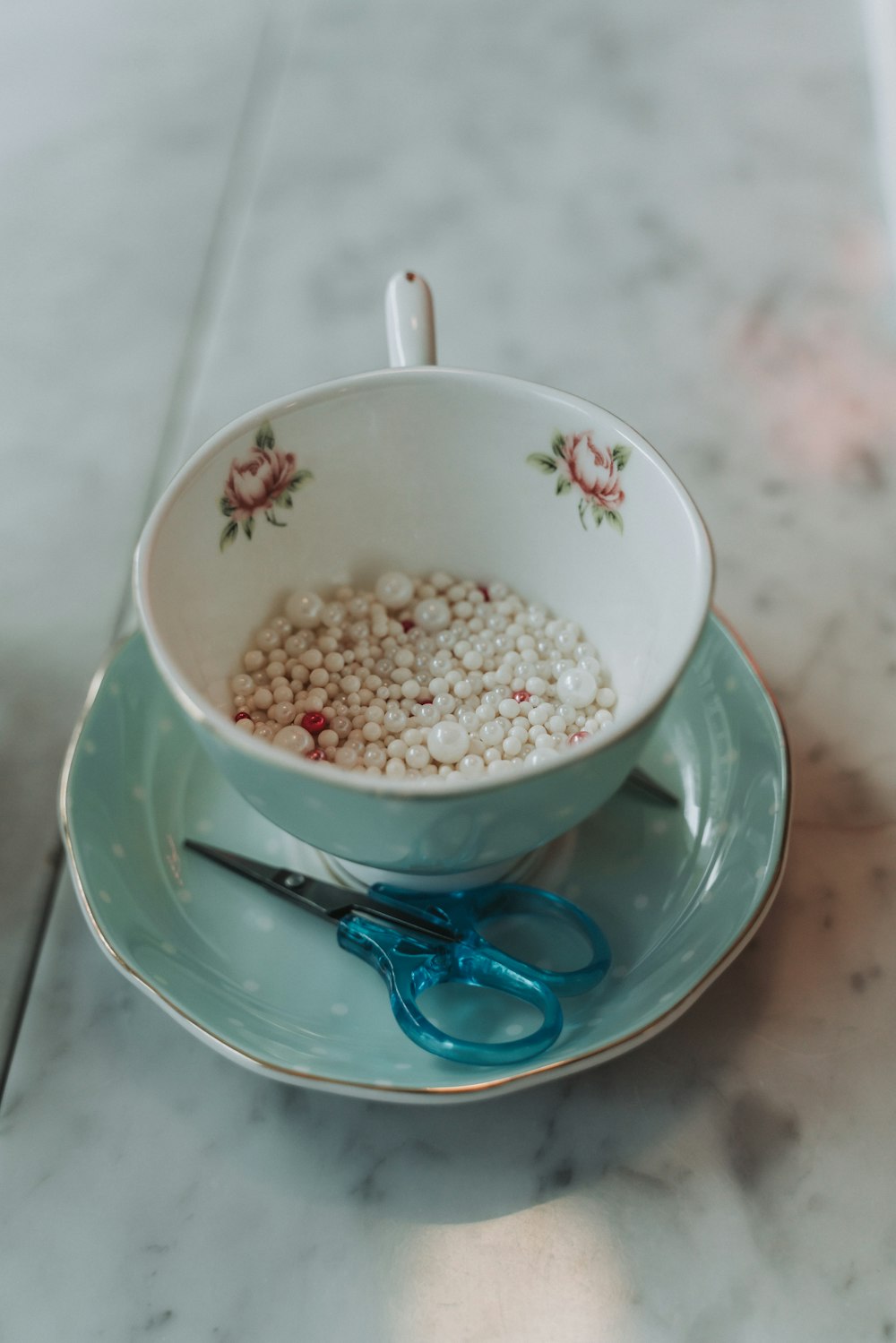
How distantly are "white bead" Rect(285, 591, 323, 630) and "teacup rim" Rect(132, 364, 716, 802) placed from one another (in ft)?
0.31

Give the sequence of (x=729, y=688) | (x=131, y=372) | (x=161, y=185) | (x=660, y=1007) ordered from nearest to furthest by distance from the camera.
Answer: (x=660, y=1007)
(x=729, y=688)
(x=131, y=372)
(x=161, y=185)

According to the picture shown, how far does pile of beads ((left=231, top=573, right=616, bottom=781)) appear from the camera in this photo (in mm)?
516

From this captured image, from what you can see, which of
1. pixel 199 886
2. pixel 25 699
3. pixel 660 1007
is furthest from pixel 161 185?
pixel 660 1007

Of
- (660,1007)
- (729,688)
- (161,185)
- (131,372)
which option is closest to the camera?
(660,1007)

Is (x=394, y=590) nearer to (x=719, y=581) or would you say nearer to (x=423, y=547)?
(x=423, y=547)

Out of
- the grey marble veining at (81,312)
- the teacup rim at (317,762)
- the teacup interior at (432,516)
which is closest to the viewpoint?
the teacup rim at (317,762)

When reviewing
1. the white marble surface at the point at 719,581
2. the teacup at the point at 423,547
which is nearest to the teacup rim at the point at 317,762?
the teacup at the point at 423,547

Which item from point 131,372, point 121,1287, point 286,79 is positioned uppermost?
point 286,79

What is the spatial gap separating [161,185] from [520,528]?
49 cm

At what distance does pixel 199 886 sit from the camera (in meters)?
0.49

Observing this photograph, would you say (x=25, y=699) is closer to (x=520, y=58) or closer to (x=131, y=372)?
(x=131, y=372)

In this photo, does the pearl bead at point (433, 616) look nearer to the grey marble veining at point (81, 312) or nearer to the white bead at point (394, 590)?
the white bead at point (394, 590)

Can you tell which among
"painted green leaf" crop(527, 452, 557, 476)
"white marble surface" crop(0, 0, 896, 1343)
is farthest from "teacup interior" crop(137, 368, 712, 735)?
"white marble surface" crop(0, 0, 896, 1343)

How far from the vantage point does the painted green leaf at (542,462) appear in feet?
1.74
